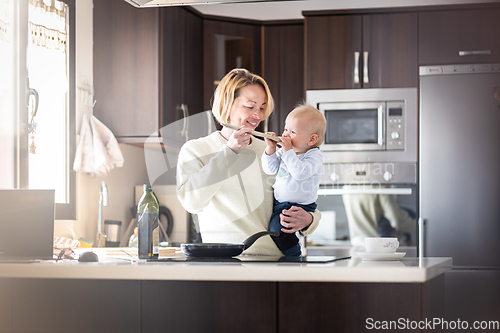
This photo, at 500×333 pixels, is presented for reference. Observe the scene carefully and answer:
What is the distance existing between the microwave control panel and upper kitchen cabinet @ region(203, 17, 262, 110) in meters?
0.92

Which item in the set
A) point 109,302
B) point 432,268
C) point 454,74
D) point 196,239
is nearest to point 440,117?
point 454,74

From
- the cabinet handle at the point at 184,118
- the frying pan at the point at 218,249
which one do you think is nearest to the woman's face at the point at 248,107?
the frying pan at the point at 218,249

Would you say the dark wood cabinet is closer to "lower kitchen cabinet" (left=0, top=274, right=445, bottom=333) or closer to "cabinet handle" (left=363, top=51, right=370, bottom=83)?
"cabinet handle" (left=363, top=51, right=370, bottom=83)

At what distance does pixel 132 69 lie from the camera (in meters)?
2.98

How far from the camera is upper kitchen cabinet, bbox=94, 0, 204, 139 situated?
116 inches

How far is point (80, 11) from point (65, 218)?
1083 mm

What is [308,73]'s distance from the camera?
3.27m

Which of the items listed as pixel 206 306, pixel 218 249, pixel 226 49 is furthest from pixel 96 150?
pixel 206 306

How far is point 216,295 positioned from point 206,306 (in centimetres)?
4

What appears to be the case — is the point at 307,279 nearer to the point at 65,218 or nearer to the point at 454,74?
the point at 65,218

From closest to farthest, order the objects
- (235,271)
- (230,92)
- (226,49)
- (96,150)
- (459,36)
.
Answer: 1. (235,271)
2. (230,92)
3. (96,150)
4. (459,36)
5. (226,49)

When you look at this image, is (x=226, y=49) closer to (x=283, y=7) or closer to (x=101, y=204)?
(x=283, y=7)

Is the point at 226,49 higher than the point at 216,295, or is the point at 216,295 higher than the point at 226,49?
the point at 226,49

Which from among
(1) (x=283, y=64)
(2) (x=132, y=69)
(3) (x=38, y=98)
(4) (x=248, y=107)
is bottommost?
(4) (x=248, y=107)
